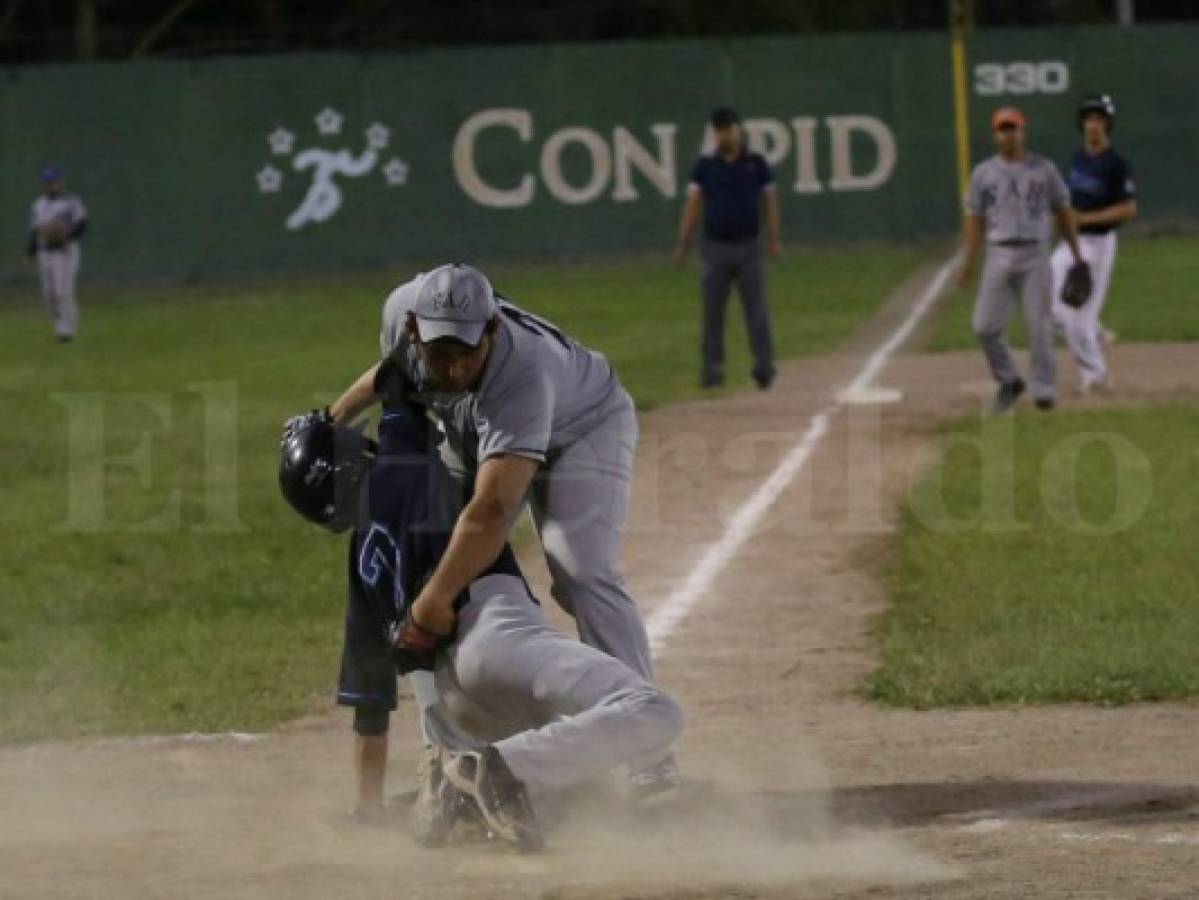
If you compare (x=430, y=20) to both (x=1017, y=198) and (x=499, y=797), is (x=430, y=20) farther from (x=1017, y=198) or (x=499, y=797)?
(x=499, y=797)

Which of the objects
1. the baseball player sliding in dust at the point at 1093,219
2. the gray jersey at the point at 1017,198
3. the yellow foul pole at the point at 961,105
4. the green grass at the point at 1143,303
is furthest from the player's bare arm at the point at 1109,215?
the yellow foul pole at the point at 961,105

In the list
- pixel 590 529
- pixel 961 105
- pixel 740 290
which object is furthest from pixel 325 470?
pixel 961 105

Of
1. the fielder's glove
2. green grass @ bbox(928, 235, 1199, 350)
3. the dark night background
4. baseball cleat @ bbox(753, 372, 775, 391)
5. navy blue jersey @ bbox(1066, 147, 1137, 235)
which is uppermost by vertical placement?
the dark night background

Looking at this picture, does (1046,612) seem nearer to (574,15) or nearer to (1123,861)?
(1123,861)

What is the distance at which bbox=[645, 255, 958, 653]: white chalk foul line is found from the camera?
37.1ft

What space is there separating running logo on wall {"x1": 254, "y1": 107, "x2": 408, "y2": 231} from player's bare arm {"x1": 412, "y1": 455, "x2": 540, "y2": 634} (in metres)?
32.0

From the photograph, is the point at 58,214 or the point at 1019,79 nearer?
the point at 58,214

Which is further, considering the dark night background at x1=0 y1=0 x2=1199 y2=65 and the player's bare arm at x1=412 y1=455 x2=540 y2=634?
the dark night background at x1=0 y1=0 x2=1199 y2=65

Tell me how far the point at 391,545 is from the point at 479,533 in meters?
0.47

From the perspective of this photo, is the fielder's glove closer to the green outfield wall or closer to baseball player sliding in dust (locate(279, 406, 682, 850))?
A: baseball player sliding in dust (locate(279, 406, 682, 850))

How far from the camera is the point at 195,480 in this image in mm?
17000

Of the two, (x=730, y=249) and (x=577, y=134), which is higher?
(x=577, y=134)

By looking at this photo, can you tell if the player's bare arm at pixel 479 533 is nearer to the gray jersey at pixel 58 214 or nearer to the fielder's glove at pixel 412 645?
the fielder's glove at pixel 412 645

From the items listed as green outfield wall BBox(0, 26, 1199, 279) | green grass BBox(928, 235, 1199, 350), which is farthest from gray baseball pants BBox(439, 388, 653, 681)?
green outfield wall BBox(0, 26, 1199, 279)
